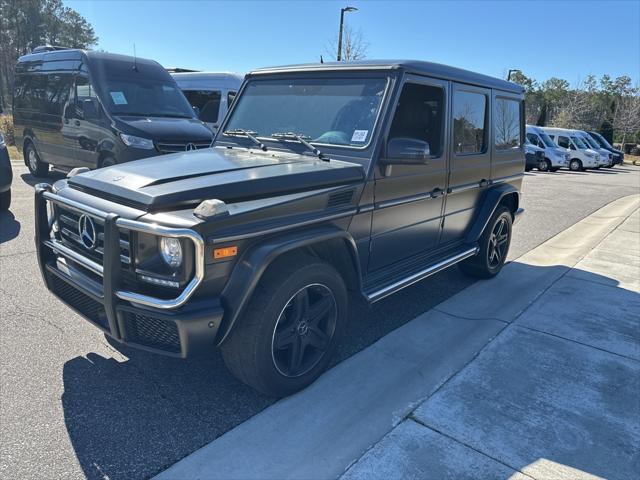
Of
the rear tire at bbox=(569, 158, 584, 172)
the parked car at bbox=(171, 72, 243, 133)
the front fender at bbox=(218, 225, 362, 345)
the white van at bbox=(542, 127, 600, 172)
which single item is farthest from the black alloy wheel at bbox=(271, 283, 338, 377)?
the rear tire at bbox=(569, 158, 584, 172)

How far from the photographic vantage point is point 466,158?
4.54 metres

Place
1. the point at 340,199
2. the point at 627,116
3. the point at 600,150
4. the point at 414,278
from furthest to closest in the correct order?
the point at 627,116 → the point at 600,150 → the point at 414,278 → the point at 340,199

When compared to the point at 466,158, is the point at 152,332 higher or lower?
lower

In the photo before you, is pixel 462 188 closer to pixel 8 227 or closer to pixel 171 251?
pixel 171 251

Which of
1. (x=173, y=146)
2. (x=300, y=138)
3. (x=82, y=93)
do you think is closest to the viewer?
(x=300, y=138)

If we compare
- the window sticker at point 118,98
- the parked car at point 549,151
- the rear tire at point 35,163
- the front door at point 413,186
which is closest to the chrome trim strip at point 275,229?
the front door at point 413,186

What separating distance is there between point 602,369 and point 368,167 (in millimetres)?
2304

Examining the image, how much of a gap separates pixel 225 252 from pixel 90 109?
6.69m

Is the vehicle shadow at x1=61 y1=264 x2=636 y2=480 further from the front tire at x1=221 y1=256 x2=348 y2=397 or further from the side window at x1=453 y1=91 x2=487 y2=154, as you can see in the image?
the side window at x1=453 y1=91 x2=487 y2=154

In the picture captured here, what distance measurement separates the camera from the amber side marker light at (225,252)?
2475mm

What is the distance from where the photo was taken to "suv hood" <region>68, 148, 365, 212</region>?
2676 mm

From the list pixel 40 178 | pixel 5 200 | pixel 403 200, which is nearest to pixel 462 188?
pixel 403 200

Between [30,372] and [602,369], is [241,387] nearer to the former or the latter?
[30,372]

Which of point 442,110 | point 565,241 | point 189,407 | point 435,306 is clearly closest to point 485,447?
point 189,407
